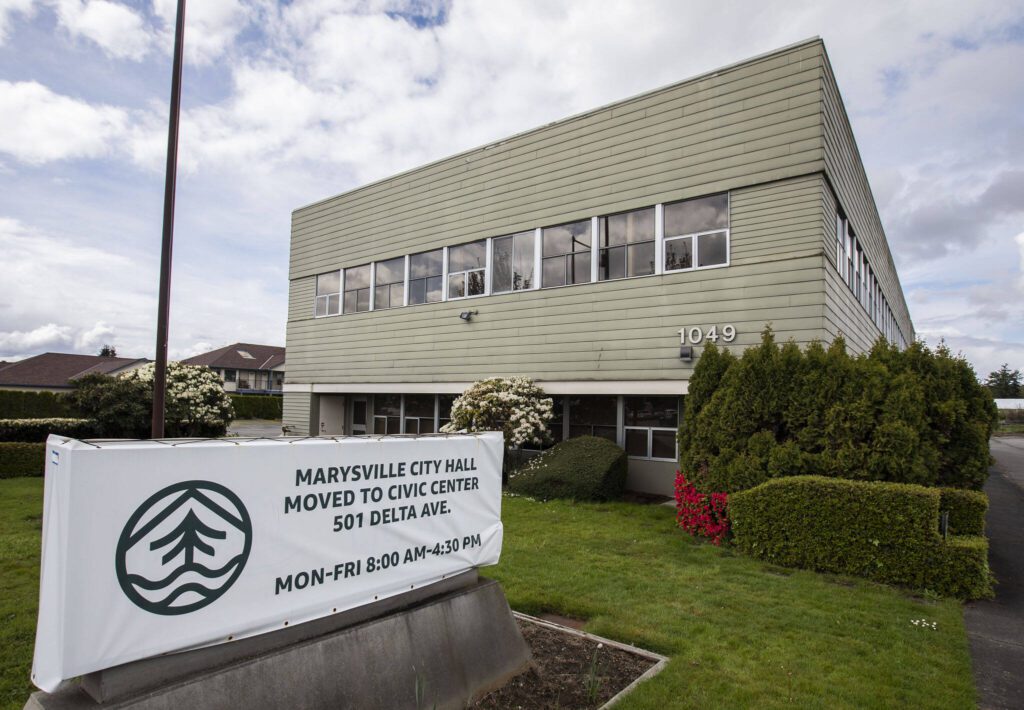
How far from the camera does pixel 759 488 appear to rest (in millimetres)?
8047

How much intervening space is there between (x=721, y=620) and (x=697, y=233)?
26.9ft

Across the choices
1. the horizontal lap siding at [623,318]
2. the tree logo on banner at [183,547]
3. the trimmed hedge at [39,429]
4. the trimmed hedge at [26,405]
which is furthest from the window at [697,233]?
the trimmed hedge at [26,405]

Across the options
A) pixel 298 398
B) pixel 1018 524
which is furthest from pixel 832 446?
pixel 298 398

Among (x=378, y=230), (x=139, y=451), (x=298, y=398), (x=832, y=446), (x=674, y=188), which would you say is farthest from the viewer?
(x=298, y=398)

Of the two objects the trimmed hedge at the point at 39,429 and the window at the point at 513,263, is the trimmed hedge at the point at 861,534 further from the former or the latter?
the trimmed hedge at the point at 39,429

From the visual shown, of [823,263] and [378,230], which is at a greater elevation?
[378,230]

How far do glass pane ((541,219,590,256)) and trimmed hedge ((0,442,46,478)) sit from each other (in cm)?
1298

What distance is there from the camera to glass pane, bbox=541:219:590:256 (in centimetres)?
1366

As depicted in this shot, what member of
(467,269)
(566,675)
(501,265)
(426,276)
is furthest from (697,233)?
(566,675)

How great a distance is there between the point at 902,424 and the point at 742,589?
120 inches

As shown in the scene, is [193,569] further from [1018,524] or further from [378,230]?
[378,230]

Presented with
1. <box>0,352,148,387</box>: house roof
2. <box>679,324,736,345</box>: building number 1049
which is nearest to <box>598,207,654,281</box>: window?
<box>679,324,736,345</box>: building number 1049

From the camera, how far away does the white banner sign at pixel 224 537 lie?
2.69 metres

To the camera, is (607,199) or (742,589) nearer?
(742,589)
